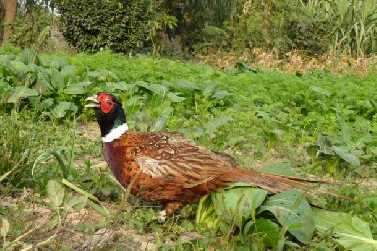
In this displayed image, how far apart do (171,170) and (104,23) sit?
13626mm

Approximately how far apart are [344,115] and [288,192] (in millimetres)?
4322

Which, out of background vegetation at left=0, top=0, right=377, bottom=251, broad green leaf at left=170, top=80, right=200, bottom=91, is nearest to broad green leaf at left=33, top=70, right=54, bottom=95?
background vegetation at left=0, top=0, right=377, bottom=251

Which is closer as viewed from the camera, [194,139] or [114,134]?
[114,134]

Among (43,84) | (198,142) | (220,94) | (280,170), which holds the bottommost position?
(220,94)

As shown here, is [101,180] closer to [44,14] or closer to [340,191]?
[340,191]

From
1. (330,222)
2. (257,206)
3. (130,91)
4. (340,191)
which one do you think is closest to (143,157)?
(257,206)

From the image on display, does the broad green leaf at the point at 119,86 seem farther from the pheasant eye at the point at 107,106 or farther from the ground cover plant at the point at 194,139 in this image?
the pheasant eye at the point at 107,106

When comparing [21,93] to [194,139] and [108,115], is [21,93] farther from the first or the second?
[108,115]

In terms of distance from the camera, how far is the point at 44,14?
21.0 m

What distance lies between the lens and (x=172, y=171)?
3.90m

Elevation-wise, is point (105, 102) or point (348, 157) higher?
point (105, 102)

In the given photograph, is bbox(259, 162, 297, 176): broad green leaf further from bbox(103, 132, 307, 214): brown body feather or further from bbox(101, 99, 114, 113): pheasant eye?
bbox(101, 99, 114, 113): pheasant eye

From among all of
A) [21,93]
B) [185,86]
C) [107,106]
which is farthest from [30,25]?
[107,106]

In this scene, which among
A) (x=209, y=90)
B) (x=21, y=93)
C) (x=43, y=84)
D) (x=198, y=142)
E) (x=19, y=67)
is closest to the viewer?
(x=198, y=142)
